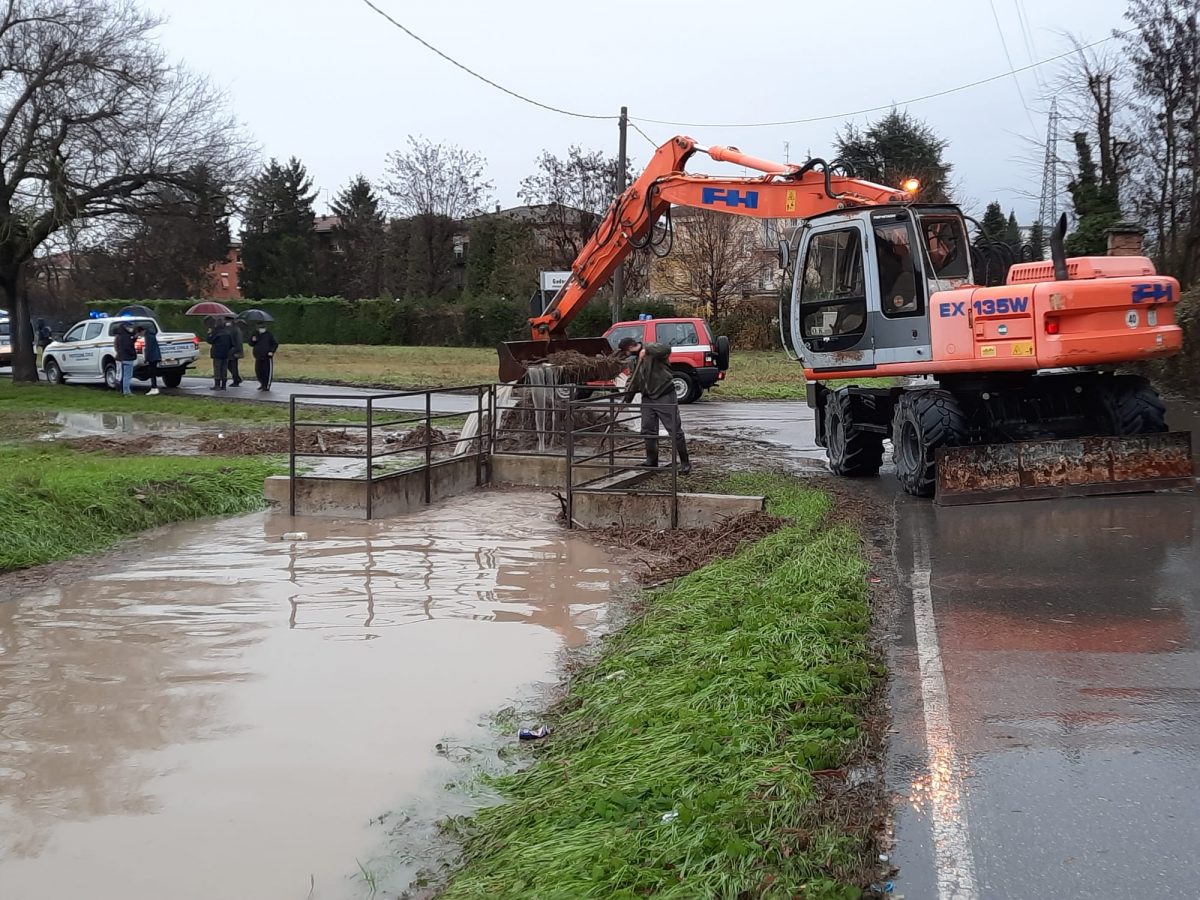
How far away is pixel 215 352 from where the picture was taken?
2811 centimetres

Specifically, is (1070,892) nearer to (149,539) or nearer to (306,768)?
(306,768)

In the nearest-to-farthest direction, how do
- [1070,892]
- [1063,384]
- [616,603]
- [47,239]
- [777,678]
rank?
[1070,892]
[777,678]
[616,603]
[1063,384]
[47,239]

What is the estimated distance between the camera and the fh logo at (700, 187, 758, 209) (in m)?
14.9

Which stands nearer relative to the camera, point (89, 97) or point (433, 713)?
point (433, 713)

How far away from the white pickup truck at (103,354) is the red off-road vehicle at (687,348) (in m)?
10.8

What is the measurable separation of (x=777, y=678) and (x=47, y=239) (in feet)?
85.8

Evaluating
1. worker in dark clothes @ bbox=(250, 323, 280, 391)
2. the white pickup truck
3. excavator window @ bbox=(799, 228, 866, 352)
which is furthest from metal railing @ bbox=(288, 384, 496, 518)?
the white pickup truck

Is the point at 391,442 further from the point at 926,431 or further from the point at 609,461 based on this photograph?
the point at 926,431

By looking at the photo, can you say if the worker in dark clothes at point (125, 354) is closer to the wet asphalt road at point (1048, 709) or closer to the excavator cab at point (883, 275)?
the excavator cab at point (883, 275)

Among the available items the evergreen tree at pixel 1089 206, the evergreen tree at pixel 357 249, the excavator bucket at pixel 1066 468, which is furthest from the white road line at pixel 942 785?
the evergreen tree at pixel 357 249

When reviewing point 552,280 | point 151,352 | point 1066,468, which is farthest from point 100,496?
point 151,352

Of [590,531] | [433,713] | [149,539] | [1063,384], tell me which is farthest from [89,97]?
[433,713]

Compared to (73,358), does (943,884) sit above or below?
below

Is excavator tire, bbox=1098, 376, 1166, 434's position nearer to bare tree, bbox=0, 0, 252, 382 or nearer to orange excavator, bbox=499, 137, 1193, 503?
orange excavator, bbox=499, 137, 1193, 503
